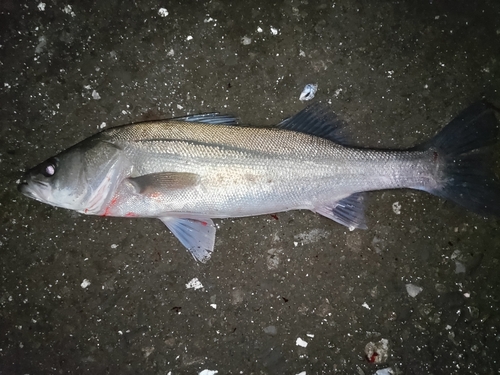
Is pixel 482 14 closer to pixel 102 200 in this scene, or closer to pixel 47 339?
pixel 102 200

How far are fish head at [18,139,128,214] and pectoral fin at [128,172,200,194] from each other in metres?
0.17

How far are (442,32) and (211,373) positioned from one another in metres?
2.77

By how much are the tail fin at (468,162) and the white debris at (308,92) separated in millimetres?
789

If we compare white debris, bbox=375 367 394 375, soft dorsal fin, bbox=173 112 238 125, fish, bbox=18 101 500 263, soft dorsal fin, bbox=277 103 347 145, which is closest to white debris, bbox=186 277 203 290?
fish, bbox=18 101 500 263

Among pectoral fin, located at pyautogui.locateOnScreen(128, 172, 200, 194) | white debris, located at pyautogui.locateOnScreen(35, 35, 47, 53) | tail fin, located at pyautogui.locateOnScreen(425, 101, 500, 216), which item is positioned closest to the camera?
pectoral fin, located at pyautogui.locateOnScreen(128, 172, 200, 194)

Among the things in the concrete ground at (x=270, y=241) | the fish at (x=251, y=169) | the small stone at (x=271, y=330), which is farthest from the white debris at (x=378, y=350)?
the fish at (x=251, y=169)

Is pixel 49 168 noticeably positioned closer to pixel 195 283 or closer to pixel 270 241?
pixel 195 283

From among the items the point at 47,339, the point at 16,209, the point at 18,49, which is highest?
the point at 18,49

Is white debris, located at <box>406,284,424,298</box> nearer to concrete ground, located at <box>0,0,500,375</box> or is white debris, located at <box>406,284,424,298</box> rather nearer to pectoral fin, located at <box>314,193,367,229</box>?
concrete ground, located at <box>0,0,500,375</box>

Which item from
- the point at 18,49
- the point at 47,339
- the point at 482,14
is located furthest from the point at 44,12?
the point at 482,14

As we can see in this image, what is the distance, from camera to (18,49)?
8.41 ft

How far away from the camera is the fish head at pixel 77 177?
228 cm

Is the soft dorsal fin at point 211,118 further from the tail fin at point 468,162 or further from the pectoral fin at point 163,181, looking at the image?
→ the tail fin at point 468,162

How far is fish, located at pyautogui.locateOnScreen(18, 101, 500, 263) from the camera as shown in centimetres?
227
